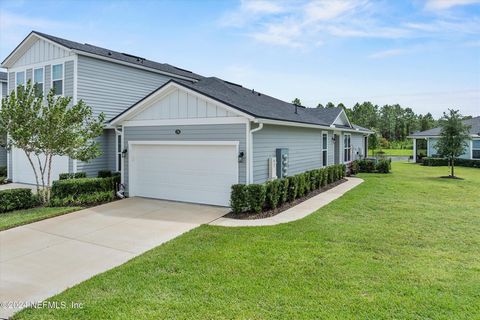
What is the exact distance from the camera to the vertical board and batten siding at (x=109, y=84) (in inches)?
545

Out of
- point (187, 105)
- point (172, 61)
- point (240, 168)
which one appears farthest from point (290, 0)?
point (172, 61)

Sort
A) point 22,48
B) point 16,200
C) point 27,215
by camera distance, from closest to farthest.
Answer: point 27,215
point 16,200
point 22,48

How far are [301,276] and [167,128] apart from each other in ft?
25.0

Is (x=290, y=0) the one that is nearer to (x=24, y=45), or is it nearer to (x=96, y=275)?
(x=96, y=275)

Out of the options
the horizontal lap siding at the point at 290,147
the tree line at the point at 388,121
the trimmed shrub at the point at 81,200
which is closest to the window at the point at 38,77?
the trimmed shrub at the point at 81,200

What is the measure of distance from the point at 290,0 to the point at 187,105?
5082mm

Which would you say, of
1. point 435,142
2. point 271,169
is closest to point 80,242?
point 271,169

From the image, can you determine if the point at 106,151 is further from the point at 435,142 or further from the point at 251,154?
the point at 435,142

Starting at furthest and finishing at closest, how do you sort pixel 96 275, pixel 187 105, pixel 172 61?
pixel 172 61 < pixel 187 105 < pixel 96 275

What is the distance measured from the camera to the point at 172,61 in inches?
949

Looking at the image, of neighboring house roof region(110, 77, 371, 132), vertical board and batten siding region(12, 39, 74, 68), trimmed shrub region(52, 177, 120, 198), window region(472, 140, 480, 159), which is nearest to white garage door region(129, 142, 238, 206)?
trimmed shrub region(52, 177, 120, 198)

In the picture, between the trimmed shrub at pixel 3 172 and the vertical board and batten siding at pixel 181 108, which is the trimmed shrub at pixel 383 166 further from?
the trimmed shrub at pixel 3 172

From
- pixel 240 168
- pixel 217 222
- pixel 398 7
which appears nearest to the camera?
pixel 217 222

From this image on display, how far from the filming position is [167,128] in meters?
11.1
